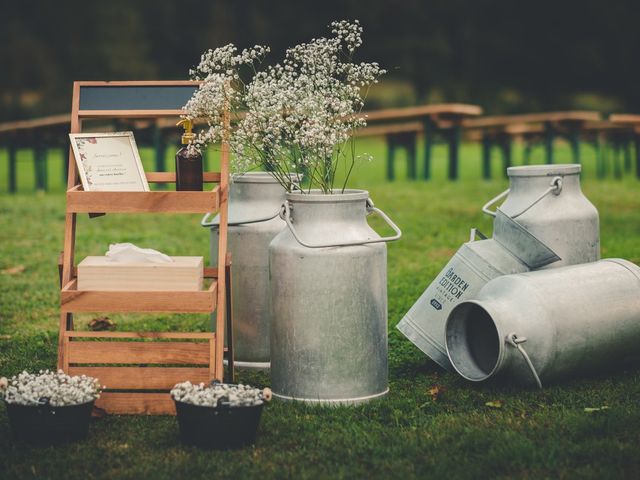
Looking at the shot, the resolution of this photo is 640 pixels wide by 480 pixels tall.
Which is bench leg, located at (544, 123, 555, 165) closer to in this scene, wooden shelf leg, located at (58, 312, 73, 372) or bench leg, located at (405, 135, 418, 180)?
bench leg, located at (405, 135, 418, 180)

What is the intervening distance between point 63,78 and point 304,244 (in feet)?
107

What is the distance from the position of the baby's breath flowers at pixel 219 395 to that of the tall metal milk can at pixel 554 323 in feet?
3.71

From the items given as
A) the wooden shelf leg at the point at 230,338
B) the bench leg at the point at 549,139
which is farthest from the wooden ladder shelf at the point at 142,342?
the bench leg at the point at 549,139

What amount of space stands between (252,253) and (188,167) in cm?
66

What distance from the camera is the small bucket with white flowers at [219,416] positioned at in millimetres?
3408

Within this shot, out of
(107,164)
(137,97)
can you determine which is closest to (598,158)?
(137,97)

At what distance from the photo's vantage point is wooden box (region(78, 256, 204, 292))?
12.7 ft

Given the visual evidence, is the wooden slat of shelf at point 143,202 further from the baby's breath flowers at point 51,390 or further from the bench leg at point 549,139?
the bench leg at point 549,139

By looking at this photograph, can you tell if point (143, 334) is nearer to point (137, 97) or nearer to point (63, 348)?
point (63, 348)

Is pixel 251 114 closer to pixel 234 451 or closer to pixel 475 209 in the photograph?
pixel 234 451

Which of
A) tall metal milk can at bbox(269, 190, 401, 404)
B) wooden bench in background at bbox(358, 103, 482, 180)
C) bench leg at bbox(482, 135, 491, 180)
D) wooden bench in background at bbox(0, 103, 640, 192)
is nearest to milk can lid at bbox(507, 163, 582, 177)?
tall metal milk can at bbox(269, 190, 401, 404)

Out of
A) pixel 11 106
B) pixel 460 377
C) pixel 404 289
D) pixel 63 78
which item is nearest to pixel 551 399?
pixel 460 377

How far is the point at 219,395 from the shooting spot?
351 cm

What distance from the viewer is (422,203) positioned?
10.5 m
